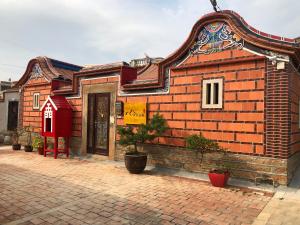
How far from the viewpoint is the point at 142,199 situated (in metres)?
5.77

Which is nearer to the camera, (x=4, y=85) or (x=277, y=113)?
(x=277, y=113)

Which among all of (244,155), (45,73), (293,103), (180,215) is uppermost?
(45,73)

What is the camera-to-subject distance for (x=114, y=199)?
5.71 metres

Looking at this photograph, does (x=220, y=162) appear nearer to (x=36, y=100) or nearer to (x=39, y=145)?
(x=39, y=145)

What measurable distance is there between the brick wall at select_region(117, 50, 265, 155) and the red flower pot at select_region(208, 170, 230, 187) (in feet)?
3.17

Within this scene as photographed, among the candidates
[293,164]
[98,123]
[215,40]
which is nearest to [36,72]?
[98,123]

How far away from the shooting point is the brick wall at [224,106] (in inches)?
285

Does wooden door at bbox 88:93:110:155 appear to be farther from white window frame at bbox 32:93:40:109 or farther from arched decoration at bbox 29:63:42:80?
arched decoration at bbox 29:63:42:80

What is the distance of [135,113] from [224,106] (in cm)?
334

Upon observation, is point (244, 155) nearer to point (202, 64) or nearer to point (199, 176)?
point (199, 176)

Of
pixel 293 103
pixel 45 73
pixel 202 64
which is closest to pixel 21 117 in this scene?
pixel 45 73

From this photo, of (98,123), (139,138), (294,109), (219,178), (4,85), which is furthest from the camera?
(4,85)

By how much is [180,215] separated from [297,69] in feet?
18.9

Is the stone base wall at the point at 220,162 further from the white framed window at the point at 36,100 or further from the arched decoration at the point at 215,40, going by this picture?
the white framed window at the point at 36,100
